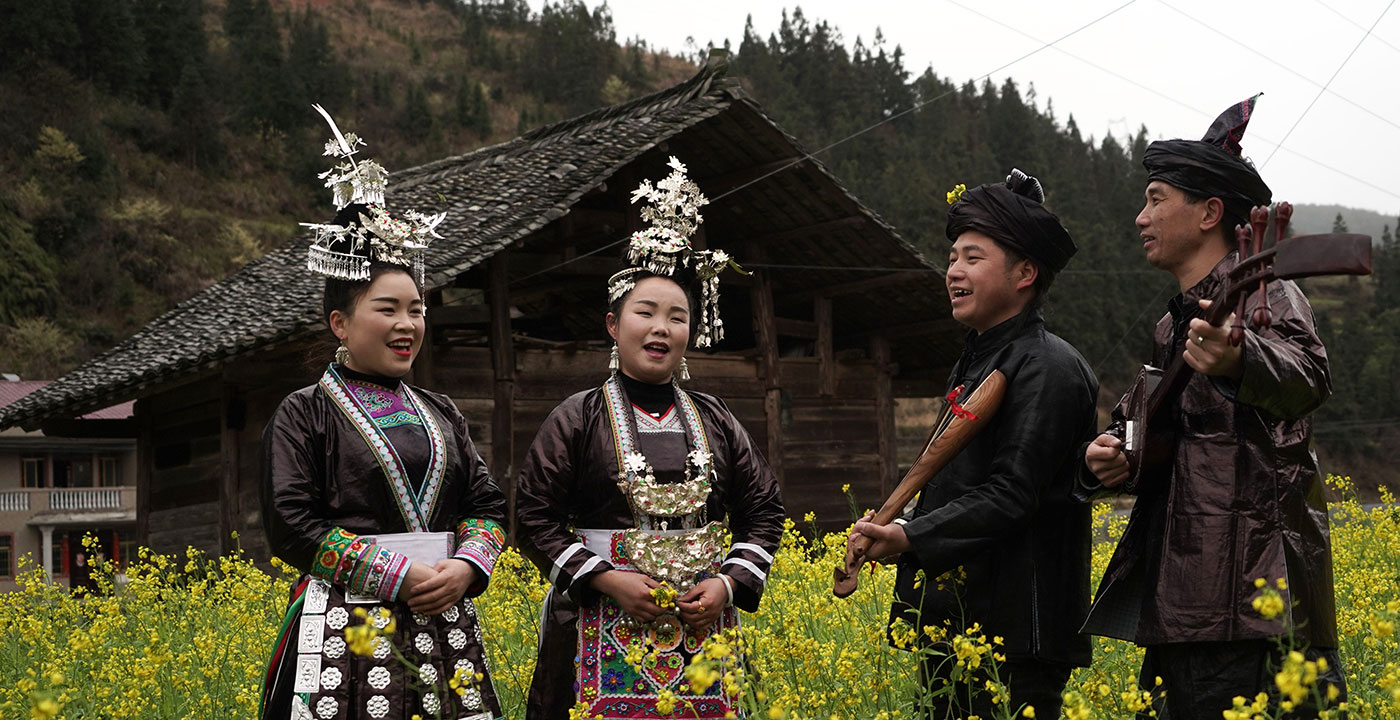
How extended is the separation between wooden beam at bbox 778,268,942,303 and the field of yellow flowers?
628cm

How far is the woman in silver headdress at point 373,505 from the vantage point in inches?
119

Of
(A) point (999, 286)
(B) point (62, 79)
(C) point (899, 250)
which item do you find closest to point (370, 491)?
(A) point (999, 286)

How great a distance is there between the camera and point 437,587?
3.06 meters

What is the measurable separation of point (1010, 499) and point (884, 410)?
453 inches

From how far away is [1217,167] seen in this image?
2807 millimetres

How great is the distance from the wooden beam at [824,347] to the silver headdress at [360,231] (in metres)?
10.2

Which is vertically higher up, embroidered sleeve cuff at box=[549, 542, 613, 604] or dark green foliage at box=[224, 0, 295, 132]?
dark green foliage at box=[224, 0, 295, 132]

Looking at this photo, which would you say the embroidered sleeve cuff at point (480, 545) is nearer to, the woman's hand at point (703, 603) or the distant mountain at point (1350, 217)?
the woman's hand at point (703, 603)

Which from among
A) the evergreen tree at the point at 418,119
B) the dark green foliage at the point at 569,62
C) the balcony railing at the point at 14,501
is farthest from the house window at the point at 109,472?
the dark green foliage at the point at 569,62

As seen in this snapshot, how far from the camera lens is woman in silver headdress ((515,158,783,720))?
3137mm

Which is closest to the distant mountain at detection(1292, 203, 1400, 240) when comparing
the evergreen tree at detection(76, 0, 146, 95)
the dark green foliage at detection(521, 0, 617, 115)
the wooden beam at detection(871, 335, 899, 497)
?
the dark green foliage at detection(521, 0, 617, 115)

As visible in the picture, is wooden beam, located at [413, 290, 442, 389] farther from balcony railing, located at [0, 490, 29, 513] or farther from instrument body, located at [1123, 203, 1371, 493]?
balcony railing, located at [0, 490, 29, 513]

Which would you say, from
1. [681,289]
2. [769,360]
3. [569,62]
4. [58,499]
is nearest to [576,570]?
[681,289]

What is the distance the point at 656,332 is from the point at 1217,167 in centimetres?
148
